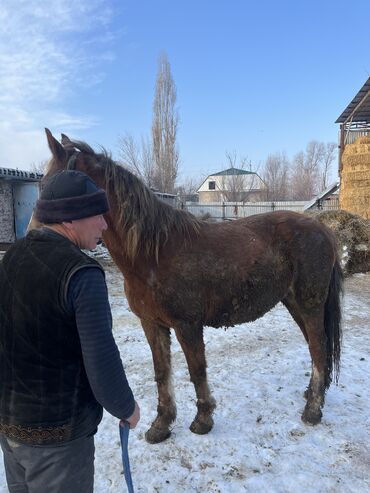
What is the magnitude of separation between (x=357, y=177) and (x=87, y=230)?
1424cm

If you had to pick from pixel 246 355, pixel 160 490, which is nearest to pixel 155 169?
pixel 246 355

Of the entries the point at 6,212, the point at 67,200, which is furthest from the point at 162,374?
the point at 6,212

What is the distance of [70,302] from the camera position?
3.91ft

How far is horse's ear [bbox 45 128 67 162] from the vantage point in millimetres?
2279

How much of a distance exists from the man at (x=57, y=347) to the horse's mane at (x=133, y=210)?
1197 mm

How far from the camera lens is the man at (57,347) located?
3.92 ft

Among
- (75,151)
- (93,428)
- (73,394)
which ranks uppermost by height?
(75,151)

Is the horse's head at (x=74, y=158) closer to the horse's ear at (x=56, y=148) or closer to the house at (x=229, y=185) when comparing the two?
the horse's ear at (x=56, y=148)

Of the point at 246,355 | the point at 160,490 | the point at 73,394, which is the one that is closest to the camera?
the point at 73,394

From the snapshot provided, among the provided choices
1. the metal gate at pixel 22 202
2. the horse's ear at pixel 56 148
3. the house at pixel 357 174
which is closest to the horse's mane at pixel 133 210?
the horse's ear at pixel 56 148

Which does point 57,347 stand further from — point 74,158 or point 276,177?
point 276,177

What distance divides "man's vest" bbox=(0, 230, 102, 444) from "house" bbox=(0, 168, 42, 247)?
1010 centimetres

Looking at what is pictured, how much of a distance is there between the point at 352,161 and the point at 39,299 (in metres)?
14.6

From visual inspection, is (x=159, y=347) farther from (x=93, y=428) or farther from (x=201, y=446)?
(x=93, y=428)
